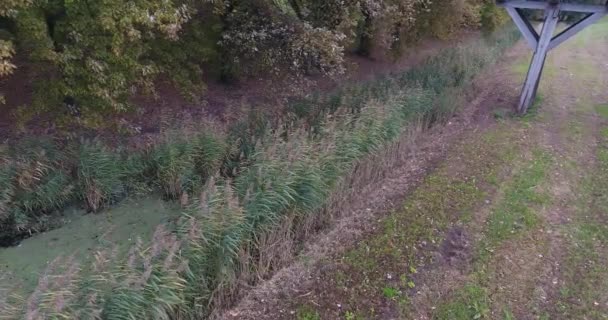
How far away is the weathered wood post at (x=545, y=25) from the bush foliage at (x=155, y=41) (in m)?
2.46

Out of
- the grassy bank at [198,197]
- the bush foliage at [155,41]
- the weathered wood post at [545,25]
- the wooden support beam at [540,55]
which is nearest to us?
the grassy bank at [198,197]

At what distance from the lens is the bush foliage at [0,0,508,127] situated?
17.7 feet

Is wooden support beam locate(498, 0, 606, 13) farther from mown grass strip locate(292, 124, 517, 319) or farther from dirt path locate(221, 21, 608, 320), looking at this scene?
mown grass strip locate(292, 124, 517, 319)

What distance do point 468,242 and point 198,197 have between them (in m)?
3.25

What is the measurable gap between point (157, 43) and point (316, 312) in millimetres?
5711

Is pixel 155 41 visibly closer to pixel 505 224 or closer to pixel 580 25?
pixel 505 224

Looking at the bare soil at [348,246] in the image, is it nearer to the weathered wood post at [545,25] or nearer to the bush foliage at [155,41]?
the bush foliage at [155,41]

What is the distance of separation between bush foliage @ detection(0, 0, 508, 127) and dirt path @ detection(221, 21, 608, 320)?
2.81 meters

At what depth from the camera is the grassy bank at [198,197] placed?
11.0ft

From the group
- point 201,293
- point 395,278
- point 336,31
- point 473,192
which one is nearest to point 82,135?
point 201,293

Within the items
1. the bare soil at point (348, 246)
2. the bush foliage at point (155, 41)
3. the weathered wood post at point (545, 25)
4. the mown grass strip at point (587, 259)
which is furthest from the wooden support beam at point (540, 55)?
the mown grass strip at point (587, 259)

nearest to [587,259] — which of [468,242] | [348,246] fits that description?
[468,242]

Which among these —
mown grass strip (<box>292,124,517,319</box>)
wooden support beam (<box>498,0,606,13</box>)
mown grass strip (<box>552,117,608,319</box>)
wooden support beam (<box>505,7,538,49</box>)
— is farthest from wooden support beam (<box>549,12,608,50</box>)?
mown grass strip (<box>552,117,608,319</box>)

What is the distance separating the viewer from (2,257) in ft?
16.1
